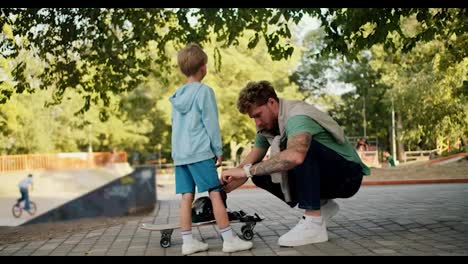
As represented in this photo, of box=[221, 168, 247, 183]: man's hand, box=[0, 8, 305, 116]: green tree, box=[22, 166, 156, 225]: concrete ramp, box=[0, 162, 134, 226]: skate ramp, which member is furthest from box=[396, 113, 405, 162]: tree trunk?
box=[221, 168, 247, 183]: man's hand

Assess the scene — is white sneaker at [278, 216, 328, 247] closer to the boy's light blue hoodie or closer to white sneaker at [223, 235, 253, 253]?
white sneaker at [223, 235, 253, 253]

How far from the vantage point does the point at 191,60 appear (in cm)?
420

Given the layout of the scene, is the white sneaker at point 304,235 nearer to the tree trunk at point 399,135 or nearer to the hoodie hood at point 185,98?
the hoodie hood at point 185,98

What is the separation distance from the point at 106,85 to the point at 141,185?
130 inches

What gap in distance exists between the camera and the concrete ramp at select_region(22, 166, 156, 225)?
12555mm

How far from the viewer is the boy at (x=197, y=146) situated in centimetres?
411

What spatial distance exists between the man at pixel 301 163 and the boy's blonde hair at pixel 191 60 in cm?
43

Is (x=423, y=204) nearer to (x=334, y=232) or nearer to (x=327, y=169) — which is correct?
(x=334, y=232)

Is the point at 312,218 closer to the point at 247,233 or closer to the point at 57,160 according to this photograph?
the point at 247,233

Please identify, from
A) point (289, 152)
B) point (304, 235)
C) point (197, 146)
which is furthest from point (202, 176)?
point (304, 235)

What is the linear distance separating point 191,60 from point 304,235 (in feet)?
4.53

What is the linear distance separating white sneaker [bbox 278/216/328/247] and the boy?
0.28 metres
